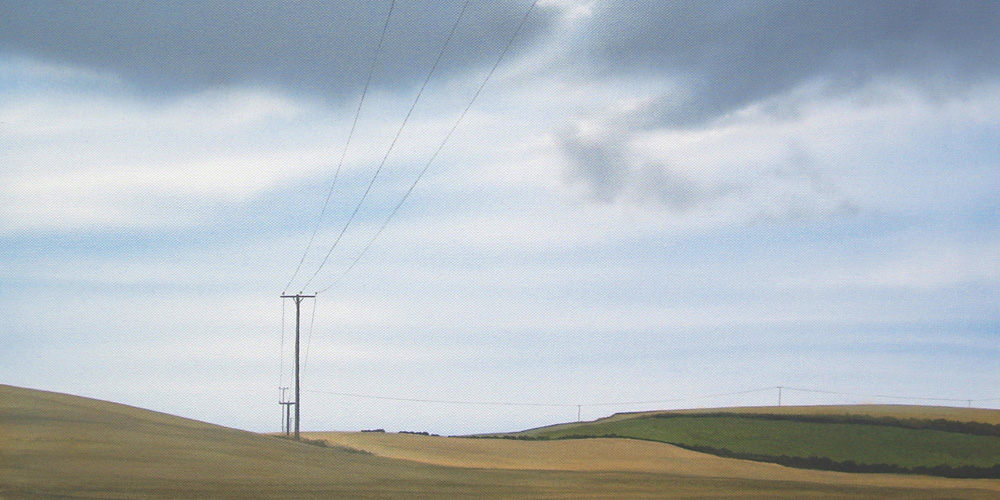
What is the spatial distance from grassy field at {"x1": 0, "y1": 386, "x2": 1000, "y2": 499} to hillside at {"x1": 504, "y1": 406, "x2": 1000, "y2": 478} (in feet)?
24.6

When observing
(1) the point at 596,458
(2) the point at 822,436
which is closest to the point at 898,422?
(2) the point at 822,436

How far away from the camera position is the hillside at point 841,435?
139 feet

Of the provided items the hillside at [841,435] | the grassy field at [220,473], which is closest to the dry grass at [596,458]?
the grassy field at [220,473]

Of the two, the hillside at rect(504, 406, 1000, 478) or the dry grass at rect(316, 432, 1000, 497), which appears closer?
the dry grass at rect(316, 432, 1000, 497)

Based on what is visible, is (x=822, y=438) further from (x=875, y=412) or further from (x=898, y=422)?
(x=875, y=412)

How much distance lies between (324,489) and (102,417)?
8.98 meters

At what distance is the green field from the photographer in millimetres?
43344

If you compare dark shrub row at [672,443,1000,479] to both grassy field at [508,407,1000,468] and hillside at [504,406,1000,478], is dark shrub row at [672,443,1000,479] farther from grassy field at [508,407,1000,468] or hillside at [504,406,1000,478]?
grassy field at [508,407,1000,468]

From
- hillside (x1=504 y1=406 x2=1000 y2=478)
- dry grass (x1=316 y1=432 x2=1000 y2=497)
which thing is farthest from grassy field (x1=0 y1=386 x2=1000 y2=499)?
hillside (x1=504 y1=406 x2=1000 y2=478)

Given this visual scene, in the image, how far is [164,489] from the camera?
55.5 feet

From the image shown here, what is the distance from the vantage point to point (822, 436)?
49.2 m

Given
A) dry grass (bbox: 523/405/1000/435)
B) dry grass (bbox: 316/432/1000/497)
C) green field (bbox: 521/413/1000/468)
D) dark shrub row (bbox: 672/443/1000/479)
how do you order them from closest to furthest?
1. dry grass (bbox: 316/432/1000/497)
2. dark shrub row (bbox: 672/443/1000/479)
3. green field (bbox: 521/413/1000/468)
4. dry grass (bbox: 523/405/1000/435)

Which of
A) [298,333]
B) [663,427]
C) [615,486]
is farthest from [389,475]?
[663,427]

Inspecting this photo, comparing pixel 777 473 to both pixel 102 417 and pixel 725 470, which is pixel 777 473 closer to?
pixel 725 470
